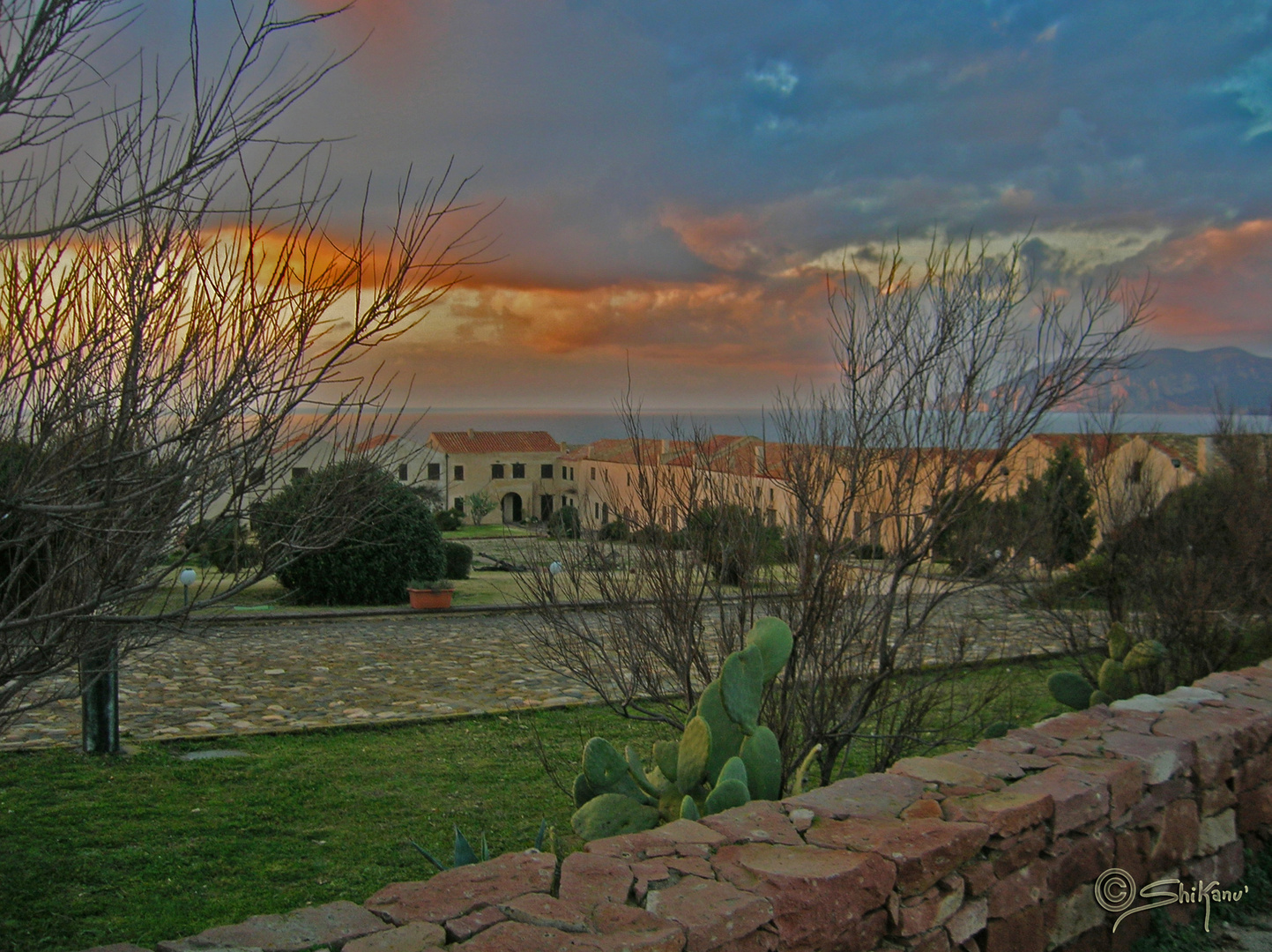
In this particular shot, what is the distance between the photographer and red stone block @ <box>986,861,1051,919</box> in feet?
10.4

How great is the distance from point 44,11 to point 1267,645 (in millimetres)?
10685

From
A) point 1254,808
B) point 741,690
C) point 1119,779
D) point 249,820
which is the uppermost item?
point 741,690

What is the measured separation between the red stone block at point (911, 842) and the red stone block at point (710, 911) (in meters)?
0.51

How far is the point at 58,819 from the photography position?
543 centimetres

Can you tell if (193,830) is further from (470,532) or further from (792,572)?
(470,532)

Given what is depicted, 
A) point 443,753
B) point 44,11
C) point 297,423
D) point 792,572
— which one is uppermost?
point 44,11

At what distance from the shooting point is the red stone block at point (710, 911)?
7.77 feet

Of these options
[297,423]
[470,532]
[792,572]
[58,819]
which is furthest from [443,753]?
[470,532]

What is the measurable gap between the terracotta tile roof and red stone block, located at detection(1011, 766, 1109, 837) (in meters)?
51.7

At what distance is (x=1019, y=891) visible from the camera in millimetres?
3264

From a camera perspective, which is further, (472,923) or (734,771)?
(734,771)

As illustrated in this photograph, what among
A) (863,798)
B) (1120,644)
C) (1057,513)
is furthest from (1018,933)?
(1057,513)
